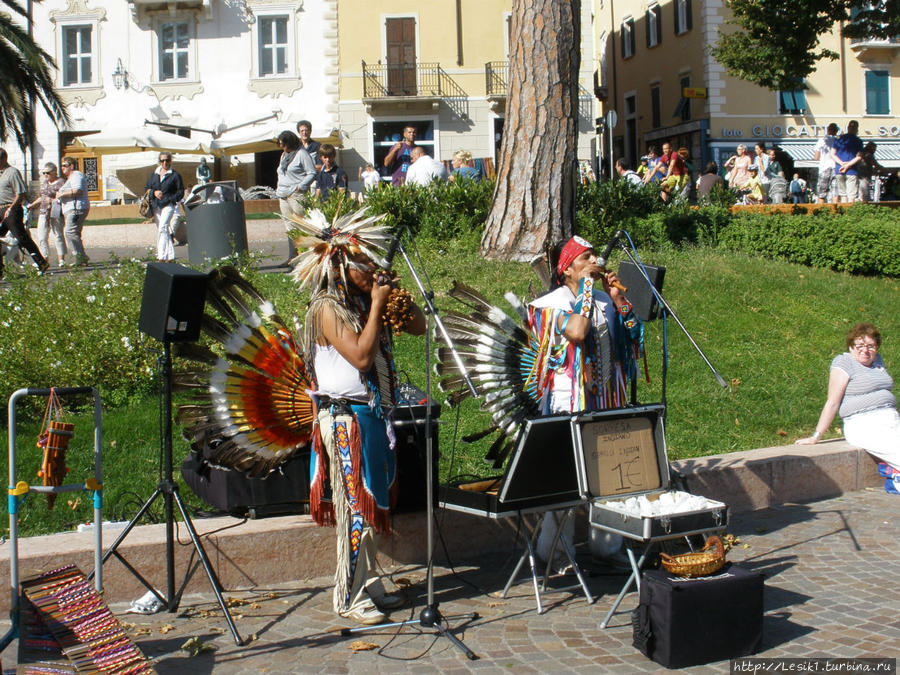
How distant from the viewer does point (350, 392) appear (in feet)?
16.6

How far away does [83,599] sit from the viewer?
4.41 m

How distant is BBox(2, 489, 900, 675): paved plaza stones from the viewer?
456cm

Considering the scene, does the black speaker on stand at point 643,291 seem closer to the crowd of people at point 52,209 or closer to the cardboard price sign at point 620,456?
the cardboard price sign at point 620,456

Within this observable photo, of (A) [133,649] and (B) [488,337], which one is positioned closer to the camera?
(A) [133,649]

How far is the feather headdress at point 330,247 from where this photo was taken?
502cm

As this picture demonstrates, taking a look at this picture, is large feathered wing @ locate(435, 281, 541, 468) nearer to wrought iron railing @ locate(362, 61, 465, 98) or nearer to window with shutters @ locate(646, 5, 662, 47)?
wrought iron railing @ locate(362, 61, 465, 98)

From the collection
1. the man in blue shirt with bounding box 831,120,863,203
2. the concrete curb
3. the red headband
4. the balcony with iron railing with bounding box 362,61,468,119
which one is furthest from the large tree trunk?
the balcony with iron railing with bounding box 362,61,468,119

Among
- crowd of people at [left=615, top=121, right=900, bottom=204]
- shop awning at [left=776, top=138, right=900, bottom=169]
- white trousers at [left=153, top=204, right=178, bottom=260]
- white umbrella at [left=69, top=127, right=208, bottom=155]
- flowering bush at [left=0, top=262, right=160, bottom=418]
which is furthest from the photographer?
shop awning at [left=776, top=138, right=900, bottom=169]

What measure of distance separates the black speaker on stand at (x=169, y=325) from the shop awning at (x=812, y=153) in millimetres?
32695

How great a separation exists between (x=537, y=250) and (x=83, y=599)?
777 centimetres

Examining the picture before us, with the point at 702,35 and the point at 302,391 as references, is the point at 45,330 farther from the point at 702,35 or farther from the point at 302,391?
the point at 702,35

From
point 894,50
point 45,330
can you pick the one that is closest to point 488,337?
point 45,330

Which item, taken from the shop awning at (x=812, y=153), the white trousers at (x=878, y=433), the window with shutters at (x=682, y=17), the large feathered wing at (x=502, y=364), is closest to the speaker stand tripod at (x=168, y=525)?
the large feathered wing at (x=502, y=364)

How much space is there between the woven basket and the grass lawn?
178 centimetres
